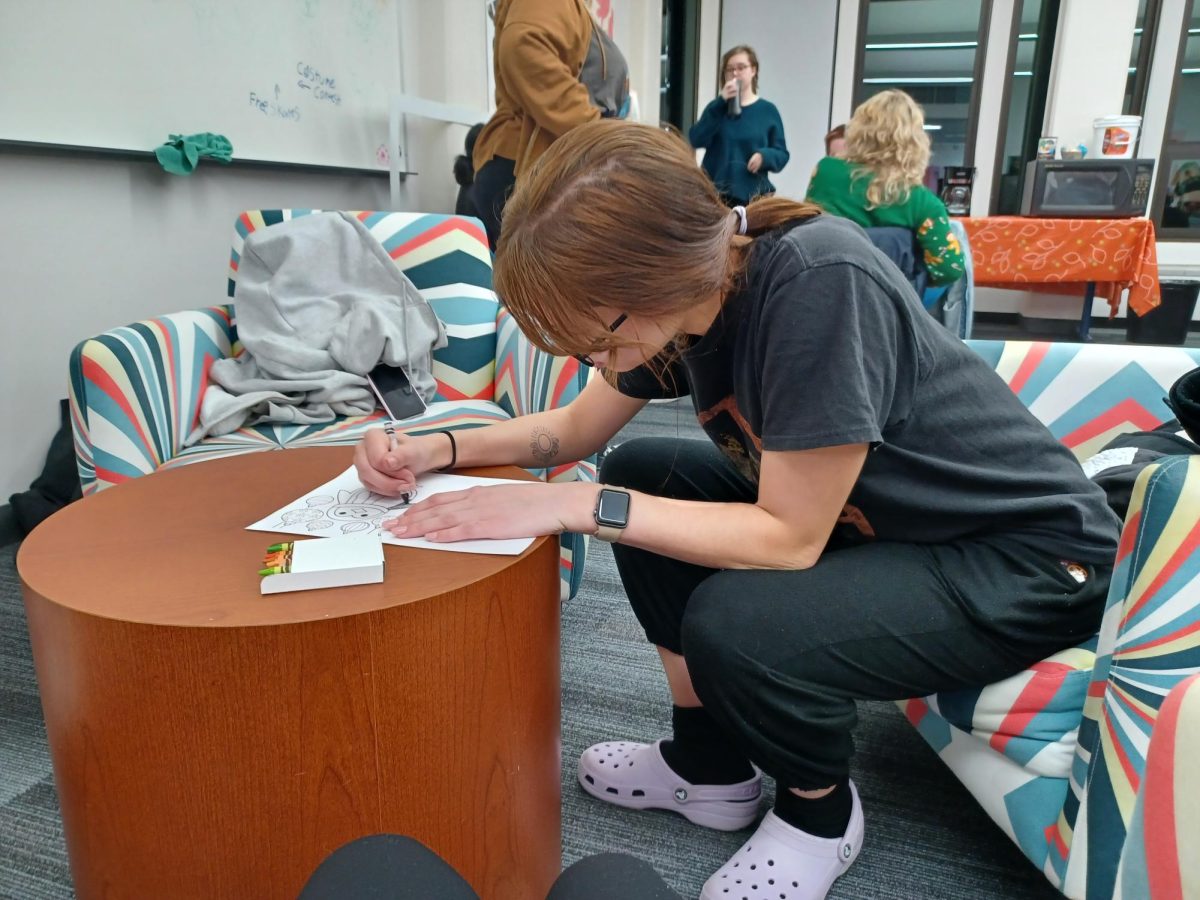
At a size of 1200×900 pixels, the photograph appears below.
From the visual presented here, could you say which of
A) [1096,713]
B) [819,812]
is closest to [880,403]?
[1096,713]

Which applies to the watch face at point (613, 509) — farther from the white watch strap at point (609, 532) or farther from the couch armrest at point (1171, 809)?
the couch armrest at point (1171, 809)

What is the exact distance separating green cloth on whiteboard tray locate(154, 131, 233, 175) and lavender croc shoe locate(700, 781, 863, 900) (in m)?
2.12

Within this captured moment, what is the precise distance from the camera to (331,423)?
163cm

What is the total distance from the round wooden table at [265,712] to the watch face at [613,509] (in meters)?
0.10

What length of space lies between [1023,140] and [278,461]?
20.0ft

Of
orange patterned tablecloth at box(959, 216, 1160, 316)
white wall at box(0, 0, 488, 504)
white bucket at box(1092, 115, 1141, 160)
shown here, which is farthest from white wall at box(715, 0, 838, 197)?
white wall at box(0, 0, 488, 504)

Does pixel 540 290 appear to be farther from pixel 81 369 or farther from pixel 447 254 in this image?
pixel 447 254

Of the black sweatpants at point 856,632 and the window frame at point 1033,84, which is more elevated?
the window frame at point 1033,84

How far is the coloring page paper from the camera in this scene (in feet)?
2.63

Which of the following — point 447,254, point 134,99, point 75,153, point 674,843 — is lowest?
point 674,843

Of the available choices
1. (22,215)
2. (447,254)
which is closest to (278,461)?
(447,254)

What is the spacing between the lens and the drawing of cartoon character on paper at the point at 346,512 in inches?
33.6

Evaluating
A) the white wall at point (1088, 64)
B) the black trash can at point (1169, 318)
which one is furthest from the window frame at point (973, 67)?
the black trash can at point (1169, 318)

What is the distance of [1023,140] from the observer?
569 centimetres
